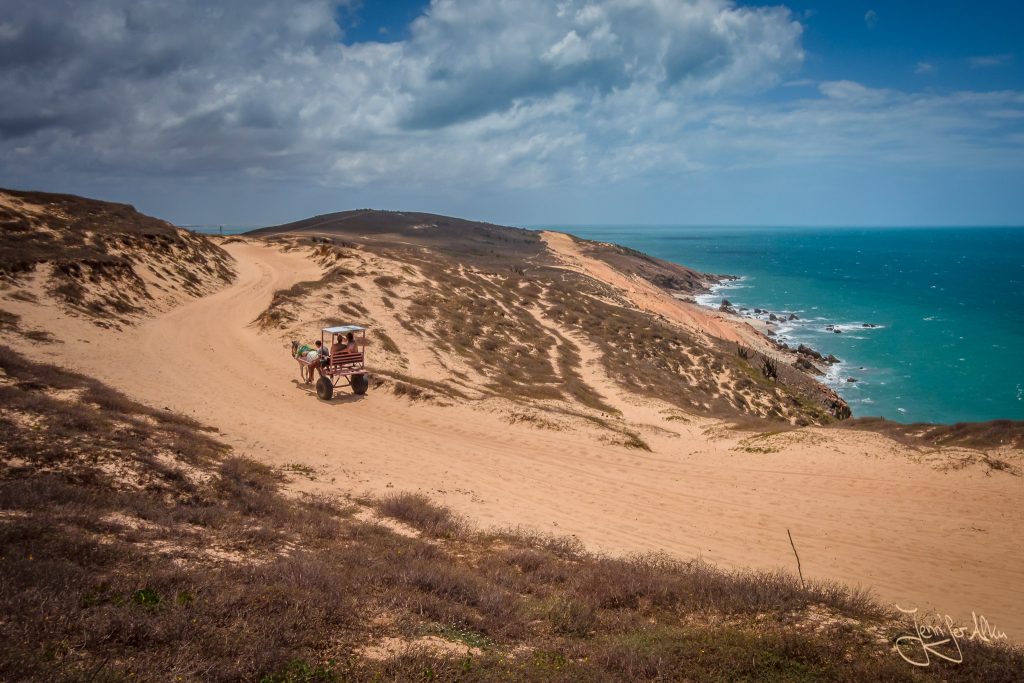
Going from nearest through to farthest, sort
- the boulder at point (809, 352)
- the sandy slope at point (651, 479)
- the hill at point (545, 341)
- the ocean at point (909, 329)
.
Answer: the sandy slope at point (651, 479)
the hill at point (545, 341)
the ocean at point (909, 329)
the boulder at point (809, 352)

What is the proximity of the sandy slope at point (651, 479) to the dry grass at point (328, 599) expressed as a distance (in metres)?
2.40

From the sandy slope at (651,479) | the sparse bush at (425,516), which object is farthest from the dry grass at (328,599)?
the sandy slope at (651,479)

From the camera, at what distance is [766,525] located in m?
12.4

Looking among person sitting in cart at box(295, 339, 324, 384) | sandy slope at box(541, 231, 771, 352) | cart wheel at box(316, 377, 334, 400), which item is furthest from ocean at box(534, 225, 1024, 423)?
person sitting in cart at box(295, 339, 324, 384)

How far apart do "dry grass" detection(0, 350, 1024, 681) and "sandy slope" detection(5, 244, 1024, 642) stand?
7.88 ft

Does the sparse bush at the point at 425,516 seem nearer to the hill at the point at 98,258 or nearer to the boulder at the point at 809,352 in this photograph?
the hill at the point at 98,258

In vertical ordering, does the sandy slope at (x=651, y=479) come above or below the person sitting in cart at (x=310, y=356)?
below

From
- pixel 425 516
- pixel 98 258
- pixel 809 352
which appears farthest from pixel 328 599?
pixel 809 352

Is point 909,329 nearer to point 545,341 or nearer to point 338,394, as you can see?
point 545,341

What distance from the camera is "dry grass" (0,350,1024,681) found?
4.75 meters

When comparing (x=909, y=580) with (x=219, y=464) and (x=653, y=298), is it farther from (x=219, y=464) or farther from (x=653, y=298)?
(x=653, y=298)

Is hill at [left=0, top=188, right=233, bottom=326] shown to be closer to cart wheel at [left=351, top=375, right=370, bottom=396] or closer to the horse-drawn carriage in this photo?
the horse-drawn carriage

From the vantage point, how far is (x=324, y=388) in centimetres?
1889

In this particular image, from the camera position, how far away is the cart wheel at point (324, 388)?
18.9 metres
